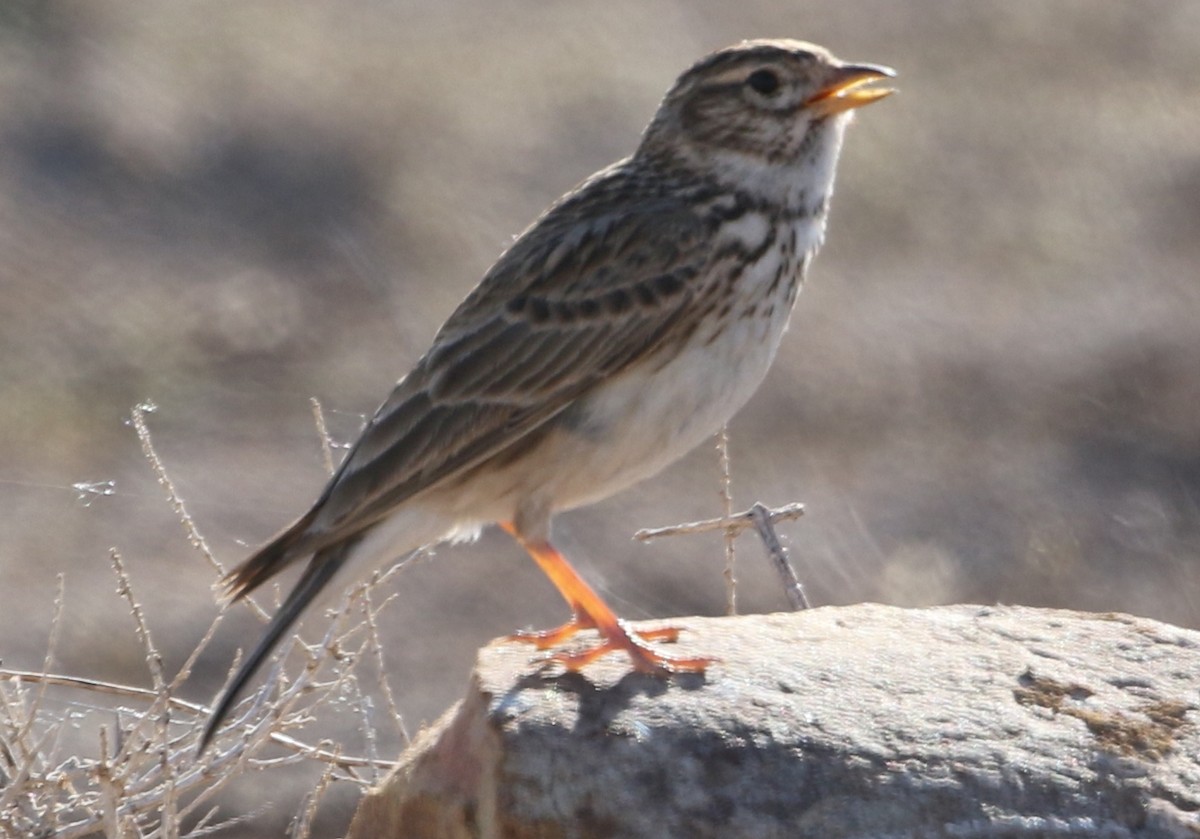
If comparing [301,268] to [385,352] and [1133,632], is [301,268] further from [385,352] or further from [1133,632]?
[1133,632]

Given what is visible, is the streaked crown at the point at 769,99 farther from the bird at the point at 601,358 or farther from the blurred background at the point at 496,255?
the blurred background at the point at 496,255

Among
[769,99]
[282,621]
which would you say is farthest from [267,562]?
[769,99]

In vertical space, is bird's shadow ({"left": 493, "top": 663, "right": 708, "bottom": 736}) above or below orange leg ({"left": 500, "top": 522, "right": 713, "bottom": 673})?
below

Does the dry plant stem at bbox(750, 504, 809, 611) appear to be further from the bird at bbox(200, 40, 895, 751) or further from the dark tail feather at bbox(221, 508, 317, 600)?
the dark tail feather at bbox(221, 508, 317, 600)

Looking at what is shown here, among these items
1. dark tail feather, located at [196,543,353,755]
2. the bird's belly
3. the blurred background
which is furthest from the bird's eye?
the blurred background

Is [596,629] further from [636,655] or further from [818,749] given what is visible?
[818,749]

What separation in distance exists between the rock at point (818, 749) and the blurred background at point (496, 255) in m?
4.23

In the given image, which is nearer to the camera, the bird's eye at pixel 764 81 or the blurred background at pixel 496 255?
the bird's eye at pixel 764 81

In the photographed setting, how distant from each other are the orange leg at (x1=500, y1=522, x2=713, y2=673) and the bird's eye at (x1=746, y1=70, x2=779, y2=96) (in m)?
1.57

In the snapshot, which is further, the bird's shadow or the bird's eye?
the bird's eye

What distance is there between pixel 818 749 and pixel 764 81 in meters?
2.33

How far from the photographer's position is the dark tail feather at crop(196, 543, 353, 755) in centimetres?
582

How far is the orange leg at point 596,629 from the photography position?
591 cm

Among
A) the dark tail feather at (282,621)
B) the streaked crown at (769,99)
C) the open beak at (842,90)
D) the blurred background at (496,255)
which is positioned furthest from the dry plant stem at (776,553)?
the blurred background at (496,255)
